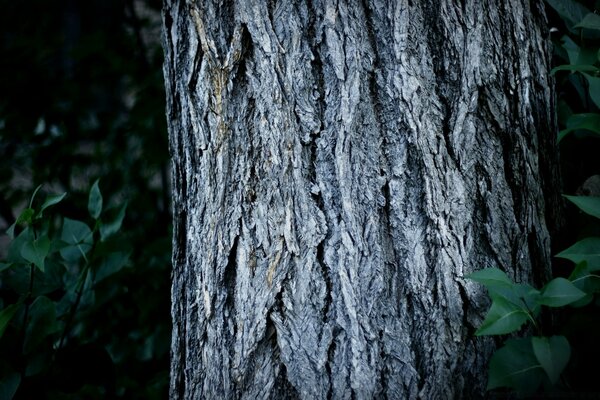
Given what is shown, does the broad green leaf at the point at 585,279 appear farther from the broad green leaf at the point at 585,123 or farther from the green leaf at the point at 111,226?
the green leaf at the point at 111,226

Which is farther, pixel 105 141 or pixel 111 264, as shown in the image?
pixel 105 141

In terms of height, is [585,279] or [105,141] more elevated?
[105,141]

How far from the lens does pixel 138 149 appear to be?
2611mm

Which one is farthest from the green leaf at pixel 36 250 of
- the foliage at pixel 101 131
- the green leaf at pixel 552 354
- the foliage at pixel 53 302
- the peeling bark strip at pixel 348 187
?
the green leaf at pixel 552 354

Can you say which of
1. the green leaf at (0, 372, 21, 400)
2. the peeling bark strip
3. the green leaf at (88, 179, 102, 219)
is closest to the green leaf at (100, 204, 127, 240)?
the green leaf at (88, 179, 102, 219)

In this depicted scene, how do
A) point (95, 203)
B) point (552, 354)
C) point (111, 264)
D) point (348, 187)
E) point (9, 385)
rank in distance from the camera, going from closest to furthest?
point (552, 354)
point (348, 187)
point (9, 385)
point (95, 203)
point (111, 264)

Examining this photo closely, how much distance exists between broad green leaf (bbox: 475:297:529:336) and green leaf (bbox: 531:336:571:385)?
5cm

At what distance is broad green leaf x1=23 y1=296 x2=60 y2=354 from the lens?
1743 millimetres

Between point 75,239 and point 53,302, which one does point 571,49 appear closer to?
Answer: point 75,239

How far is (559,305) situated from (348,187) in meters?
0.53

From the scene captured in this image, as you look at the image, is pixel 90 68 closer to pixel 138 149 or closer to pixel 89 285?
pixel 138 149

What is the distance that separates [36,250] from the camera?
1505 millimetres

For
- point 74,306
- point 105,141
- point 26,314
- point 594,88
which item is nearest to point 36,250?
point 26,314

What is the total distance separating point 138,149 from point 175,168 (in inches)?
50.0
